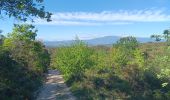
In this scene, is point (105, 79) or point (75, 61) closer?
point (105, 79)

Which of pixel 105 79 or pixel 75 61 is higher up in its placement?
pixel 75 61

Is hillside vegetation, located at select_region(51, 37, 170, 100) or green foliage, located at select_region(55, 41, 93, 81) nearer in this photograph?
hillside vegetation, located at select_region(51, 37, 170, 100)

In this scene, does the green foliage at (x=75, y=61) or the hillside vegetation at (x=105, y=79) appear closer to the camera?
the hillside vegetation at (x=105, y=79)

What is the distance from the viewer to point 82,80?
45562 mm

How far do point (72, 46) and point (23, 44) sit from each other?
24.3 feet

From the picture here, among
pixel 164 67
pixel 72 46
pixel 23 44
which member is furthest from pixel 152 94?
pixel 164 67

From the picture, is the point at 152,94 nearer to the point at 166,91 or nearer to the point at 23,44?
the point at 166,91

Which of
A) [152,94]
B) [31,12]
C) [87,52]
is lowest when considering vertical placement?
[152,94]

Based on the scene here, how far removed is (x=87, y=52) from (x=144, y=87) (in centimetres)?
871

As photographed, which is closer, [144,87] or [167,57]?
[167,57]

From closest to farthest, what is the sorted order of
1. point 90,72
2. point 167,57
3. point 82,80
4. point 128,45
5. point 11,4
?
point 167,57 < point 11,4 < point 82,80 < point 90,72 < point 128,45

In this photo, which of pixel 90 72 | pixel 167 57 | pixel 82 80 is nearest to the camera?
pixel 167 57

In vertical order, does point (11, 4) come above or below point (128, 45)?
above

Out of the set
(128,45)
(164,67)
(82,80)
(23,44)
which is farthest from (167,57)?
(128,45)
